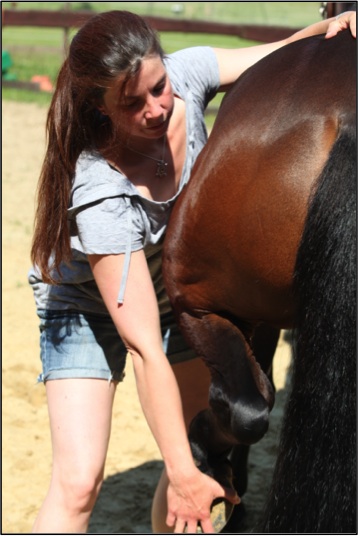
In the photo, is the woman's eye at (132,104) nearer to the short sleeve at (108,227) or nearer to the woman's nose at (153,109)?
the woman's nose at (153,109)

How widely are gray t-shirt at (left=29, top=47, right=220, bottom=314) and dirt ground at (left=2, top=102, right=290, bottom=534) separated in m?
1.10

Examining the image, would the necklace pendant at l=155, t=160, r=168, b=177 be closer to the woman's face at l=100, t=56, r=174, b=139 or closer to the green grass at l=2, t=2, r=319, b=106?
the woman's face at l=100, t=56, r=174, b=139

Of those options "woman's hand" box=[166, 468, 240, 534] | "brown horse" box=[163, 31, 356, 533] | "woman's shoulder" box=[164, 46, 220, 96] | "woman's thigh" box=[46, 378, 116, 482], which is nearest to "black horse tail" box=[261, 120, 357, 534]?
"brown horse" box=[163, 31, 356, 533]

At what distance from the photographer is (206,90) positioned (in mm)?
2449

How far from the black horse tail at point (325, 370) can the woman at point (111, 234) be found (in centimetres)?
27

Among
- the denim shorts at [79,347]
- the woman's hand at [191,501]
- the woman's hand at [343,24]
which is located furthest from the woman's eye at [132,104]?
the woman's hand at [191,501]

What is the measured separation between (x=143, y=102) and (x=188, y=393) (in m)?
1.08

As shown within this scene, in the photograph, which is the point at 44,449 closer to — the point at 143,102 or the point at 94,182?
the point at 94,182

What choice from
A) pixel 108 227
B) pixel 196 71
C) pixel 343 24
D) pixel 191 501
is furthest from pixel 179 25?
pixel 191 501

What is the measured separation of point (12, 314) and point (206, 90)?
2984 mm

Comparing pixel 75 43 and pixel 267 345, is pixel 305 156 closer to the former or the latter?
pixel 75 43

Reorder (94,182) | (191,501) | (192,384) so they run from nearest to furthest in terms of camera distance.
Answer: (191,501) < (94,182) < (192,384)

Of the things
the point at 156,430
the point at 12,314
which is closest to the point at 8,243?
the point at 12,314

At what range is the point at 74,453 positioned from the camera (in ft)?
7.55
